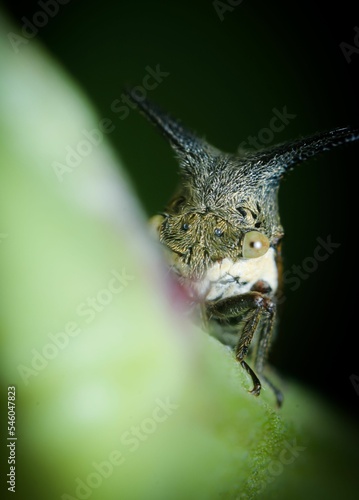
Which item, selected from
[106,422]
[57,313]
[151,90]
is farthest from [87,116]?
Result: [151,90]

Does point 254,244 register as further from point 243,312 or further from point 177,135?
point 177,135

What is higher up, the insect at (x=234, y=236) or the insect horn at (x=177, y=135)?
the insect horn at (x=177, y=135)

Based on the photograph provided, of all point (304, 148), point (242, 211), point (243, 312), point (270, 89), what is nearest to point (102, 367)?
point (243, 312)

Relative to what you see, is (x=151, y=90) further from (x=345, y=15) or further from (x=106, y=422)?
(x=106, y=422)

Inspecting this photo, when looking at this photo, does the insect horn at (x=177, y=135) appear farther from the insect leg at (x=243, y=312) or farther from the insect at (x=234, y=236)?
the insect leg at (x=243, y=312)

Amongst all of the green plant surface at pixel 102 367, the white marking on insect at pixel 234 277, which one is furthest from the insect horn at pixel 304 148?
the green plant surface at pixel 102 367

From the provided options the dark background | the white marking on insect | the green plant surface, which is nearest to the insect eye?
the white marking on insect

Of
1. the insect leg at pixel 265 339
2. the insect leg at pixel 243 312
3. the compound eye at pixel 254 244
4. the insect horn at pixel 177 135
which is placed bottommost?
the insect leg at pixel 265 339
